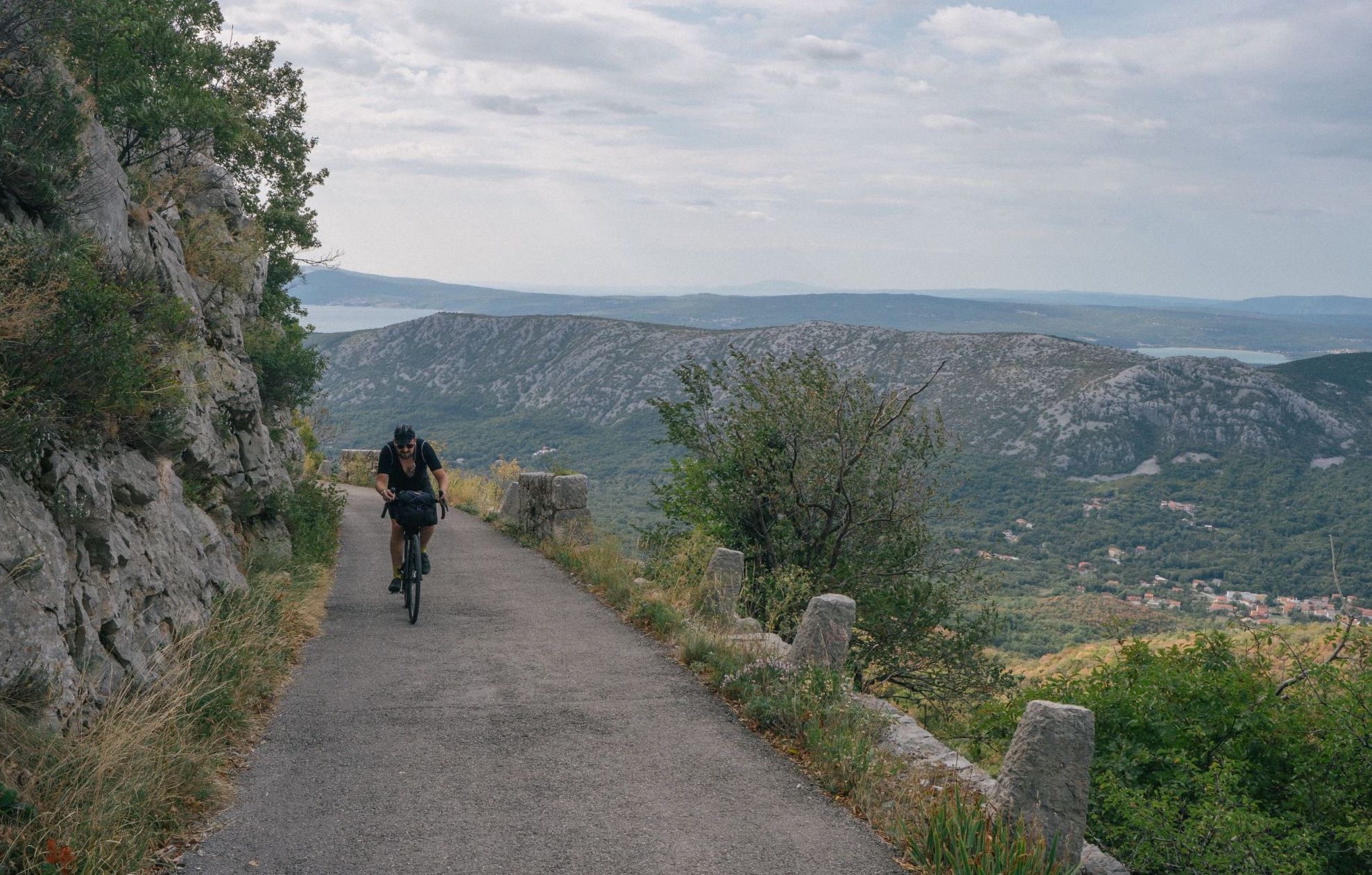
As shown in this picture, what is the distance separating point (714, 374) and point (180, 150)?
25.9ft

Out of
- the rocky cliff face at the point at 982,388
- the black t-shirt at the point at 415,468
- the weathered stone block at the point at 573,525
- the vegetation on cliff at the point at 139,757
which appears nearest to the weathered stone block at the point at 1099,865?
the vegetation on cliff at the point at 139,757

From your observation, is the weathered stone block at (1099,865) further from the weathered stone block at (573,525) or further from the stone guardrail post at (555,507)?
the weathered stone block at (573,525)

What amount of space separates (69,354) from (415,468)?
3.98 meters

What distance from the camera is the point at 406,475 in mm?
9523

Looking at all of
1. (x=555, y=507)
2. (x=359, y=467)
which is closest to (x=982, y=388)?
(x=359, y=467)

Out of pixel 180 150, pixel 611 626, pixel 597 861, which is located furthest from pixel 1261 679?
pixel 180 150

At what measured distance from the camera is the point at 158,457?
7184 mm

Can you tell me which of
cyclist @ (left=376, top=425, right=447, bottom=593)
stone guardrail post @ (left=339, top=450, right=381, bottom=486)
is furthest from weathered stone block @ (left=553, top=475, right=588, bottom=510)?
stone guardrail post @ (left=339, top=450, right=381, bottom=486)

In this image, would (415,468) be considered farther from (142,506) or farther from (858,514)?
(858,514)

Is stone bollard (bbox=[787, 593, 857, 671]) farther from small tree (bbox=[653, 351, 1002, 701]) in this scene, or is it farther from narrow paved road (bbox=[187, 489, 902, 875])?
small tree (bbox=[653, 351, 1002, 701])

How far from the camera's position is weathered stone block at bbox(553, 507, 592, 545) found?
1449cm

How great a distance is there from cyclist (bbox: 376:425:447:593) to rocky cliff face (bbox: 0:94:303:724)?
1.54 meters

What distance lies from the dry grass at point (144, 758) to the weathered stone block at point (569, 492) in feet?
26.2

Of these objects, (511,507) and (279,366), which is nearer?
(279,366)
